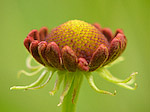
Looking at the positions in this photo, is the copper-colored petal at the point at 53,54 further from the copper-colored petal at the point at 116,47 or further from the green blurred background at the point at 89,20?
the green blurred background at the point at 89,20

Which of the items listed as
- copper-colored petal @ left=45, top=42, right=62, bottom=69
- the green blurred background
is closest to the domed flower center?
copper-colored petal @ left=45, top=42, right=62, bottom=69

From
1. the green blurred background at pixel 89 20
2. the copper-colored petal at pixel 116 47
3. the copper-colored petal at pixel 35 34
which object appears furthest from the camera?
the green blurred background at pixel 89 20

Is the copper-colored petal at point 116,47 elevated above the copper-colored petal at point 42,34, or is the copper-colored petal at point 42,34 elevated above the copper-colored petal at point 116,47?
the copper-colored petal at point 42,34

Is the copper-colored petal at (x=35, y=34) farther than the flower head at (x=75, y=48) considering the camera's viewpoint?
Yes

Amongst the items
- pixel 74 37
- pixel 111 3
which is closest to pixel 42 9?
pixel 111 3

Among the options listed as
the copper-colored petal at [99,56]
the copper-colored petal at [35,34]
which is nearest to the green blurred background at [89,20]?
the copper-colored petal at [35,34]

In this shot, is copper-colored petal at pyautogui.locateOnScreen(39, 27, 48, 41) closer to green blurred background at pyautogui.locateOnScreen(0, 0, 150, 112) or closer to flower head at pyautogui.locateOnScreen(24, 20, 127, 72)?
flower head at pyautogui.locateOnScreen(24, 20, 127, 72)

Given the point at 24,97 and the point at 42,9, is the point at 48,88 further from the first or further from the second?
the point at 42,9

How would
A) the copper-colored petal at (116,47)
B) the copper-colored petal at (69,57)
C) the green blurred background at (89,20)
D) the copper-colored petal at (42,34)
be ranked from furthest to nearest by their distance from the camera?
the green blurred background at (89,20)
the copper-colored petal at (42,34)
the copper-colored petal at (116,47)
the copper-colored petal at (69,57)
